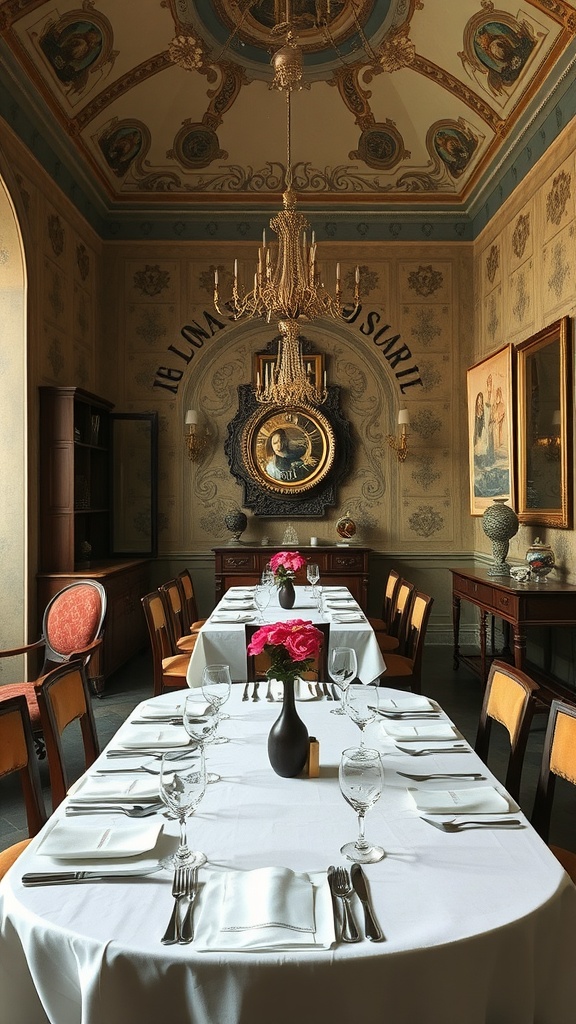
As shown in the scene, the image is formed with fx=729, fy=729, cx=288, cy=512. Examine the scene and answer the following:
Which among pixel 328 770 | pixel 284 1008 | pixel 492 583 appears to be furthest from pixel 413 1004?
pixel 492 583

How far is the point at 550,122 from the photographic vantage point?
239 inches

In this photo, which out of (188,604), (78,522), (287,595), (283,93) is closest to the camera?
(287,595)

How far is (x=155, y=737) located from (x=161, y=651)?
2467mm

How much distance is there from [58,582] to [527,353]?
4627 mm

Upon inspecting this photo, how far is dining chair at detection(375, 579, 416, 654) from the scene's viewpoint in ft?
17.5

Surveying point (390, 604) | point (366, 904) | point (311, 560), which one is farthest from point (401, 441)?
point (366, 904)

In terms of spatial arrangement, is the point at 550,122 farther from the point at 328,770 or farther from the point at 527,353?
the point at 328,770

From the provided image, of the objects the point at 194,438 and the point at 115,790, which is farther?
the point at 194,438

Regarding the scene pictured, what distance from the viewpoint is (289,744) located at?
6.99ft

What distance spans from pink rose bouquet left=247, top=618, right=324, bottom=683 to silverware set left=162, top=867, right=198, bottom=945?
0.67 m

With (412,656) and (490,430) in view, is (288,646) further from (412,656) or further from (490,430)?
(490,430)

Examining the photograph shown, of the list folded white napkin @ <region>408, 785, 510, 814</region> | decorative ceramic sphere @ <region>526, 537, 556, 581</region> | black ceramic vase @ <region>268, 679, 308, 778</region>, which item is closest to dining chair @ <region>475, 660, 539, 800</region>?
folded white napkin @ <region>408, 785, 510, 814</region>

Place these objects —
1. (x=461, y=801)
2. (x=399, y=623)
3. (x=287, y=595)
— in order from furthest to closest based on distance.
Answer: (x=399, y=623), (x=287, y=595), (x=461, y=801)

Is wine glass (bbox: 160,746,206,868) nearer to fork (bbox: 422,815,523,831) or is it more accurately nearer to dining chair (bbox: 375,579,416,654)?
fork (bbox: 422,815,523,831)
